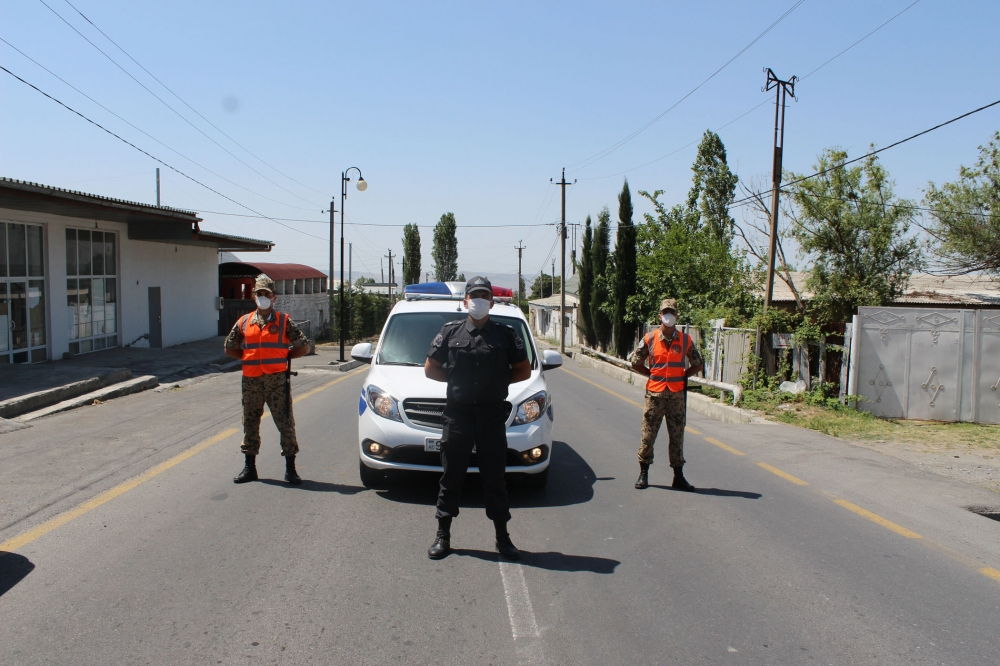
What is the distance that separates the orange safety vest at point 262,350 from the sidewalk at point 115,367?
727cm

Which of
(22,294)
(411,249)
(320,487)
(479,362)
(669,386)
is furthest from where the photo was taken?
(411,249)

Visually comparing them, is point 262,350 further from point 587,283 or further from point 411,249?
point 411,249

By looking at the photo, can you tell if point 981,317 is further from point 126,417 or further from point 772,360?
point 126,417

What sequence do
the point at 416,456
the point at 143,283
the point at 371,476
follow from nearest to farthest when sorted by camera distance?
the point at 416,456 < the point at 371,476 < the point at 143,283

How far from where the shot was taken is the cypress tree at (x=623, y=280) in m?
39.1

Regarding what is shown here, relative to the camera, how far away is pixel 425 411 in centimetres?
656

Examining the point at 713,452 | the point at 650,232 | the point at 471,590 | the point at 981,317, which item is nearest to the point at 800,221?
the point at 650,232

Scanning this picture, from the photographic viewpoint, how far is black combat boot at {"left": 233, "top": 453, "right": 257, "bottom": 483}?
23.6 feet

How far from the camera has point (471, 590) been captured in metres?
4.66

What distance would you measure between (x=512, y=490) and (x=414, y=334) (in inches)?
75.8

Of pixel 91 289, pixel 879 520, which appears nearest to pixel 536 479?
pixel 879 520

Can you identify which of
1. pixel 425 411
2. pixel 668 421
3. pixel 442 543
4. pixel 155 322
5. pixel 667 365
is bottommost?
pixel 442 543

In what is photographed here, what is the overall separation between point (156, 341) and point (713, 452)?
21.4 m

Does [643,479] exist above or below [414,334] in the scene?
below
